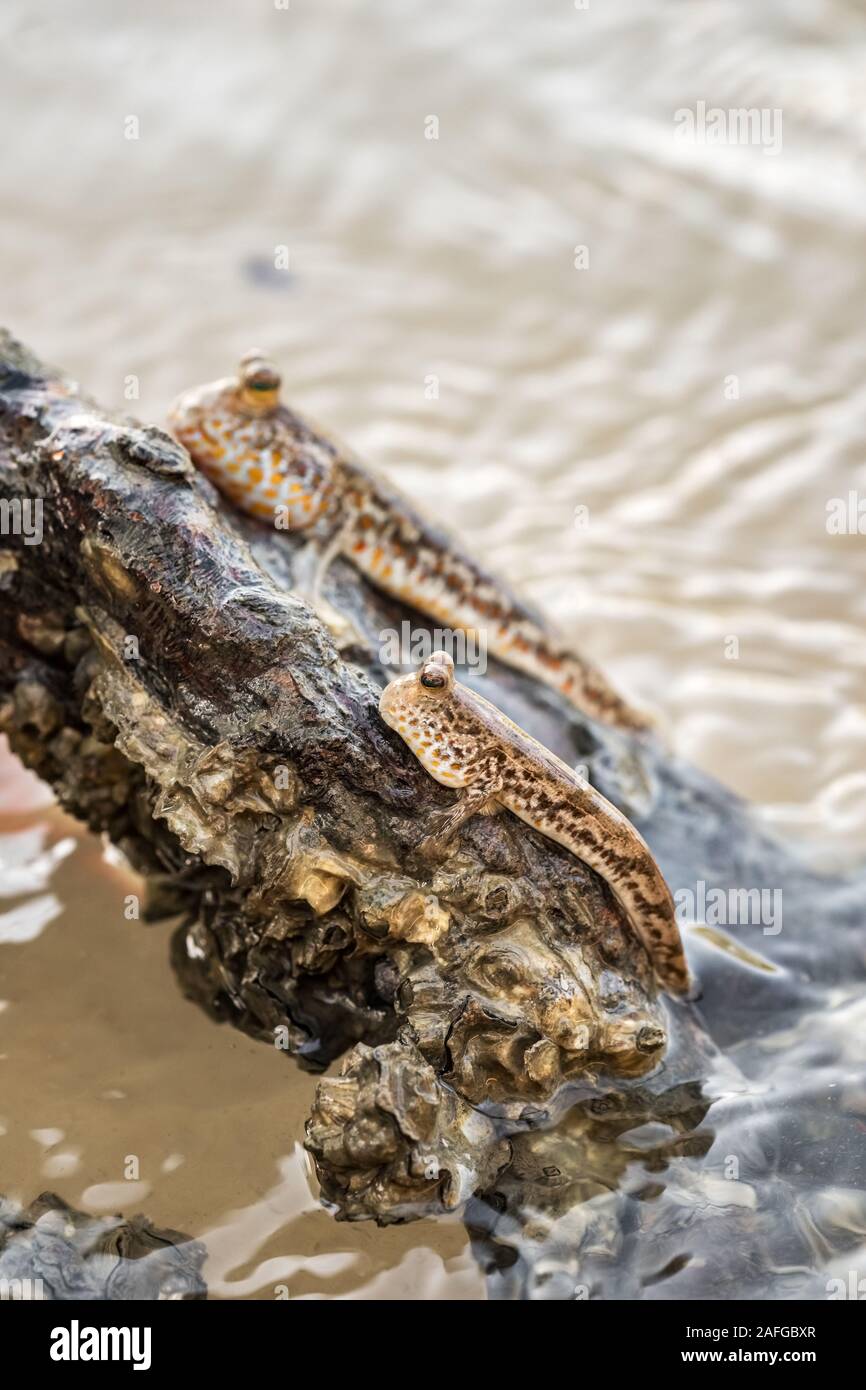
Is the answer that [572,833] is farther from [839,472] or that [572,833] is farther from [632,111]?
[632,111]

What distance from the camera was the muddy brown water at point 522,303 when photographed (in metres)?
5.67

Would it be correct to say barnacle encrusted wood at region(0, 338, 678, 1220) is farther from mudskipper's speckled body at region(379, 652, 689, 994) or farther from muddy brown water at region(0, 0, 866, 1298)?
muddy brown water at region(0, 0, 866, 1298)

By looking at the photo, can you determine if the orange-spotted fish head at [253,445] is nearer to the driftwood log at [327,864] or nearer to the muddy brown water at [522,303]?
the driftwood log at [327,864]

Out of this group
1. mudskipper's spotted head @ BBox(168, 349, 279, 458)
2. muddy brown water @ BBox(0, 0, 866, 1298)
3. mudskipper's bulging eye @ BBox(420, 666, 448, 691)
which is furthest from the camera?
muddy brown water @ BBox(0, 0, 866, 1298)

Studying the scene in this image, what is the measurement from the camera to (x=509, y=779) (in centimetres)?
301

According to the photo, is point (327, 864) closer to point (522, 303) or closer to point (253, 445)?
point (253, 445)

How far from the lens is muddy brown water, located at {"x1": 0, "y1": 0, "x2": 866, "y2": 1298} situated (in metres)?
5.67

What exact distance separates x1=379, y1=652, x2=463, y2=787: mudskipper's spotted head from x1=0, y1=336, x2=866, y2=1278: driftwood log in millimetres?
78

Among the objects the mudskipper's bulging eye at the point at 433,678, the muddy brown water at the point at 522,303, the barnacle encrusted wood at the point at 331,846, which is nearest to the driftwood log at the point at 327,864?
the barnacle encrusted wood at the point at 331,846

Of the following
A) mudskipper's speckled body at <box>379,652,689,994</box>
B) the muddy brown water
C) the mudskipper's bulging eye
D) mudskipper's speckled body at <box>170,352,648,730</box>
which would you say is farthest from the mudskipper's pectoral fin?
mudskipper's speckled body at <box>170,352,648,730</box>

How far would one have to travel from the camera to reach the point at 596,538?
6691 millimetres

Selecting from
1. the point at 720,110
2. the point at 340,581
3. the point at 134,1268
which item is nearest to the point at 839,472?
the point at 720,110

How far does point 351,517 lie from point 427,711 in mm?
1424

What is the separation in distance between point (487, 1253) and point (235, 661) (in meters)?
1.48
